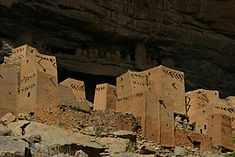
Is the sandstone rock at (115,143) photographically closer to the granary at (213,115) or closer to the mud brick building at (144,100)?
the mud brick building at (144,100)

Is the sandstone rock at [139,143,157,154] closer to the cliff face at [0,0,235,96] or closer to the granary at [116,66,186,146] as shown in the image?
the granary at [116,66,186,146]

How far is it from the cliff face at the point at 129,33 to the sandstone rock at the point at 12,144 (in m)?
18.7

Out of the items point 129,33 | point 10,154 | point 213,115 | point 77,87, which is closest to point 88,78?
point 129,33

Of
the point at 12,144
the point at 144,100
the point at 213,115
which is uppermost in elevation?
the point at 144,100

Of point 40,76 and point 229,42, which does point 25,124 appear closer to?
point 40,76

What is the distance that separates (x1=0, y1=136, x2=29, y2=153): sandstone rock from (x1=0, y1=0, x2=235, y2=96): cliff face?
1869 centimetres

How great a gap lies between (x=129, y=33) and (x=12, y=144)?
2248 centimetres

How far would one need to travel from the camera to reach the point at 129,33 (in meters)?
36.8

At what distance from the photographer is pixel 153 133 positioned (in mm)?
27422

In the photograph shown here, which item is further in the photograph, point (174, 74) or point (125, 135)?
point (174, 74)

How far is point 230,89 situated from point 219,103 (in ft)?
23.8

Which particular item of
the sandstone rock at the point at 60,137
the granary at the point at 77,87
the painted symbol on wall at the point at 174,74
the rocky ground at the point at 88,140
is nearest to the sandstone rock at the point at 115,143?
the rocky ground at the point at 88,140

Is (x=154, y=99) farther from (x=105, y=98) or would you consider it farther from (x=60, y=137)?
(x=60, y=137)

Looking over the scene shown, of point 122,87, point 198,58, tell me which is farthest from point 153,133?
point 198,58
